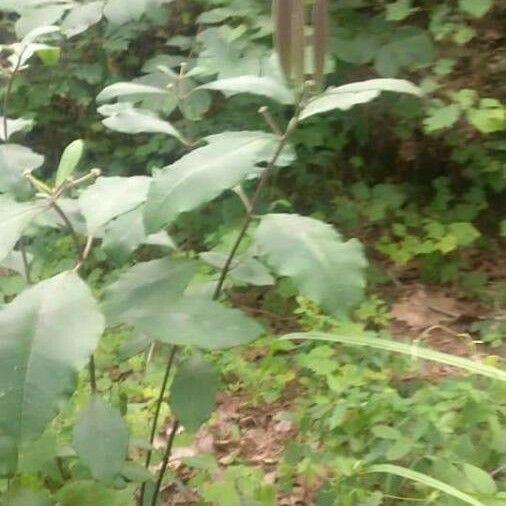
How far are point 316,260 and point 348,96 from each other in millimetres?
221

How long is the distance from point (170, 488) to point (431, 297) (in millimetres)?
1114

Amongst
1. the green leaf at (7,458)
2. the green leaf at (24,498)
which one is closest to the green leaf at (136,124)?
the green leaf at (7,458)

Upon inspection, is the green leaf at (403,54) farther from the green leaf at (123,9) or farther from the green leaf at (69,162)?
the green leaf at (69,162)

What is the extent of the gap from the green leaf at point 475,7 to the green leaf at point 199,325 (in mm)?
1510

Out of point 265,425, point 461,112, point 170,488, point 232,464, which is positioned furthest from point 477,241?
point 170,488

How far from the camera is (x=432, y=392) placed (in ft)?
6.10

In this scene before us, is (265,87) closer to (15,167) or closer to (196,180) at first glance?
(196,180)

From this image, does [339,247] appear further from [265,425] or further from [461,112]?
[461,112]

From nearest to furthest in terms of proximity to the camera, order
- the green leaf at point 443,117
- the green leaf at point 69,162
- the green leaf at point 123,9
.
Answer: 1. the green leaf at point 69,162
2. the green leaf at point 123,9
3. the green leaf at point 443,117

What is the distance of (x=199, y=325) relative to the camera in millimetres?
1074

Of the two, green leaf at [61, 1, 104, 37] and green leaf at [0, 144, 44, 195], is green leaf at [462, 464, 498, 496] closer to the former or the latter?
green leaf at [0, 144, 44, 195]

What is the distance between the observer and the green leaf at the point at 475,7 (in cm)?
230

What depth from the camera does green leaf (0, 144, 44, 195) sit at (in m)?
1.28

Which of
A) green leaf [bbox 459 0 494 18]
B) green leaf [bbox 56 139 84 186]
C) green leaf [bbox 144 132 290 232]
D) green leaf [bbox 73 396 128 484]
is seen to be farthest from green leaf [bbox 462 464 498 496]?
green leaf [bbox 459 0 494 18]
